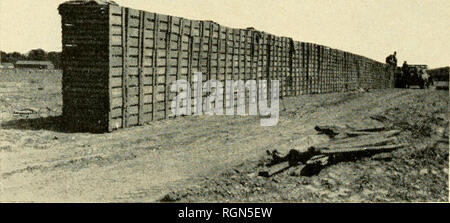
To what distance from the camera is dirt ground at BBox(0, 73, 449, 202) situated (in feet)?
17.7

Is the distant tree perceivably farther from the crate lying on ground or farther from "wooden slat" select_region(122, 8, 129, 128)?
"wooden slat" select_region(122, 8, 129, 128)

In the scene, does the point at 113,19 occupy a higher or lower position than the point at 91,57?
higher

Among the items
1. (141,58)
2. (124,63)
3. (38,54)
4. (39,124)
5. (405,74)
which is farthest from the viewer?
(38,54)

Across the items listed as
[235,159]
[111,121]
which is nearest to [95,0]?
[111,121]

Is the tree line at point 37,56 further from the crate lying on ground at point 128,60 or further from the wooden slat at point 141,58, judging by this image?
the wooden slat at point 141,58

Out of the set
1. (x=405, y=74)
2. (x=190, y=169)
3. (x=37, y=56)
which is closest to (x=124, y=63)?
(x=190, y=169)

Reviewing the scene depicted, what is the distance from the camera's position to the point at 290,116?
13.7m

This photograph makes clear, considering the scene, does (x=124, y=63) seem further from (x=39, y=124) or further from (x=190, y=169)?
(x=190, y=169)

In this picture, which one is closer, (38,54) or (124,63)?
(124,63)

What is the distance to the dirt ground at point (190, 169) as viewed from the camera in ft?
17.7

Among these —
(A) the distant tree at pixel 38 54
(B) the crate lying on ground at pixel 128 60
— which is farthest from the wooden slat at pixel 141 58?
(A) the distant tree at pixel 38 54

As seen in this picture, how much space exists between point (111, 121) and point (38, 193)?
4.55m

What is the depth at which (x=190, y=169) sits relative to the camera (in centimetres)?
689
